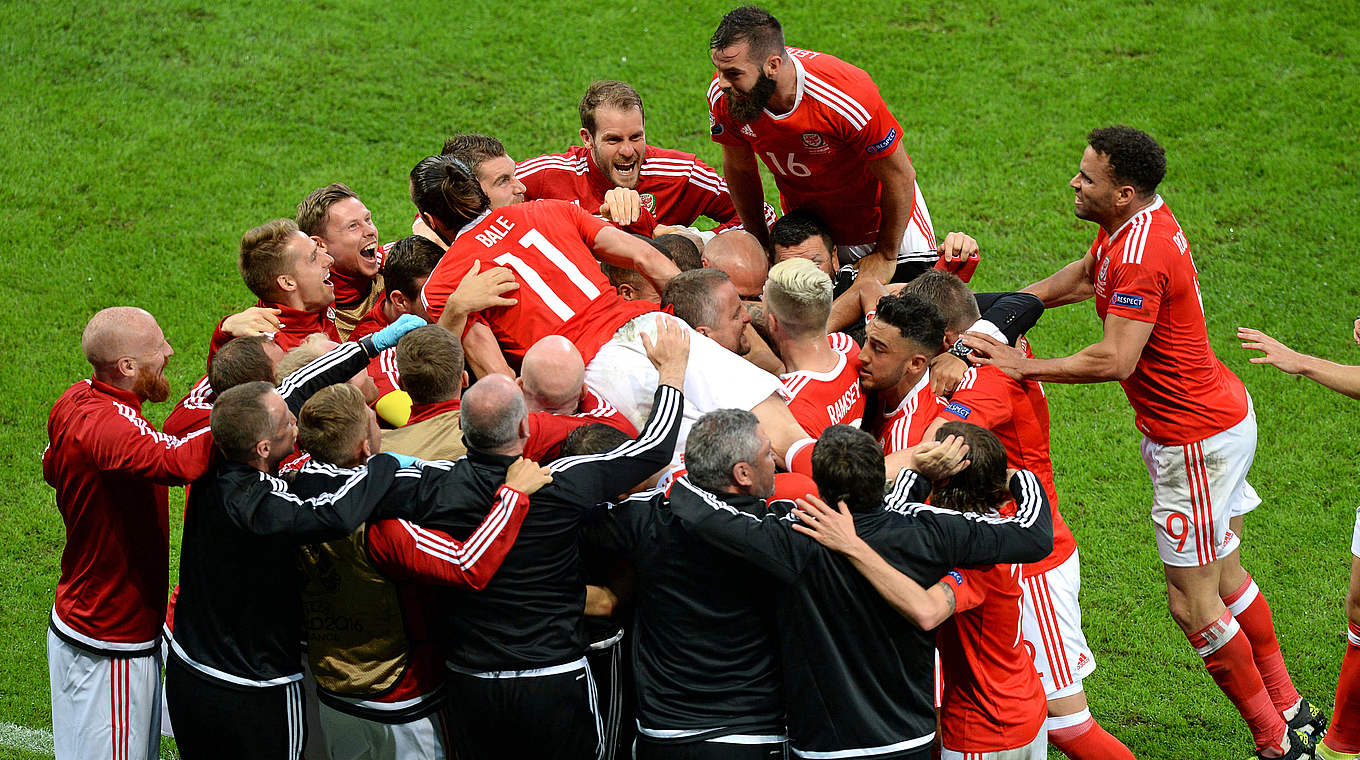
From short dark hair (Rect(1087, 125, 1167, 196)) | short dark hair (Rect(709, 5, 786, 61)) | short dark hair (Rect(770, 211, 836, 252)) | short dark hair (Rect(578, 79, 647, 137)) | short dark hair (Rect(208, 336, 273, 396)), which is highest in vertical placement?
short dark hair (Rect(709, 5, 786, 61))

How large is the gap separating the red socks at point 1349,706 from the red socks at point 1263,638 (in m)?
0.35

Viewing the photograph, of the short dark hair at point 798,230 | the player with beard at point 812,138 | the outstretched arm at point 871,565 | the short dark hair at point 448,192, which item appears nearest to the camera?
the outstretched arm at point 871,565

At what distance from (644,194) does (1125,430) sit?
3.90 meters

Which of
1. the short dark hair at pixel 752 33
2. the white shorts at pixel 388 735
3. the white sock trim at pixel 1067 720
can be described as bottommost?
the white sock trim at pixel 1067 720

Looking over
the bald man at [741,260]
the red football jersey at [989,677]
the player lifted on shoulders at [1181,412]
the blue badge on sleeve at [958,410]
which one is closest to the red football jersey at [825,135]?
the bald man at [741,260]

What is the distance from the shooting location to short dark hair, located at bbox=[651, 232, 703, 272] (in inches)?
237

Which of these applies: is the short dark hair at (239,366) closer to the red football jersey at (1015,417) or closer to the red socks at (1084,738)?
the red football jersey at (1015,417)

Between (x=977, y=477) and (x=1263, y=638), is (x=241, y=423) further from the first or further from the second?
(x=1263, y=638)

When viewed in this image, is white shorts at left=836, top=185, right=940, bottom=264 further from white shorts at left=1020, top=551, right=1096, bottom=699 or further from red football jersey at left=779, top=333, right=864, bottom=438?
white shorts at left=1020, top=551, right=1096, bottom=699

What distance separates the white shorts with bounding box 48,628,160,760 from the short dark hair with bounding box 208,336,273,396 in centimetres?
120

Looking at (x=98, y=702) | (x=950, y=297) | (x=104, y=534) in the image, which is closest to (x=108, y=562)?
(x=104, y=534)

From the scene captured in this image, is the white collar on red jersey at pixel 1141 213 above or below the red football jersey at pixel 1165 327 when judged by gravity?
above

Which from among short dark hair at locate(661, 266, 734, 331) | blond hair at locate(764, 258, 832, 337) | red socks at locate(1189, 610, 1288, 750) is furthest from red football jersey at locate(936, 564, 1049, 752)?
red socks at locate(1189, 610, 1288, 750)

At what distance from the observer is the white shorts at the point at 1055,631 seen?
17.3ft
